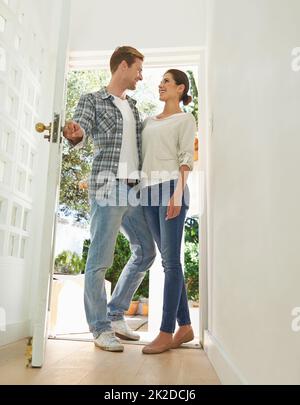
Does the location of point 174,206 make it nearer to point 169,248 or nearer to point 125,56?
point 169,248

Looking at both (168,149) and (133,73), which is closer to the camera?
(168,149)

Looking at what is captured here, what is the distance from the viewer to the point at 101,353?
4.71 ft

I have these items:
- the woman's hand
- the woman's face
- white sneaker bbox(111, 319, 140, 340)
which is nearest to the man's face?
the woman's face

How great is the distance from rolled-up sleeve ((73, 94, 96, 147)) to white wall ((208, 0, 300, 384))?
68cm

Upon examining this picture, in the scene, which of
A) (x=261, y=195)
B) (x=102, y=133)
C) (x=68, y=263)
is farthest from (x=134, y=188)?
(x=68, y=263)

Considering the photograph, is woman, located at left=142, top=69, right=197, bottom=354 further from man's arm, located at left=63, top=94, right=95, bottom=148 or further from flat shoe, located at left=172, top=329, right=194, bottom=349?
man's arm, located at left=63, top=94, right=95, bottom=148

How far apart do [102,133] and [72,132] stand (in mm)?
317

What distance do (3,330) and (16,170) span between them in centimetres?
66

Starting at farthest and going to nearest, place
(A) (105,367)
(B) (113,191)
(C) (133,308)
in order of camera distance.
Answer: (C) (133,308)
(B) (113,191)
(A) (105,367)

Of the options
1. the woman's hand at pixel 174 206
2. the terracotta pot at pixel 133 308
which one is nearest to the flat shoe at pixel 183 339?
the woman's hand at pixel 174 206

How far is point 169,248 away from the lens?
1.57 metres

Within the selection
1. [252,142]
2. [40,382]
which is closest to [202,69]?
[252,142]

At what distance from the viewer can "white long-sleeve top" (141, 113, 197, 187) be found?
64.5 inches

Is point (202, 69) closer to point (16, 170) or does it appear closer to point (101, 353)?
point (16, 170)
